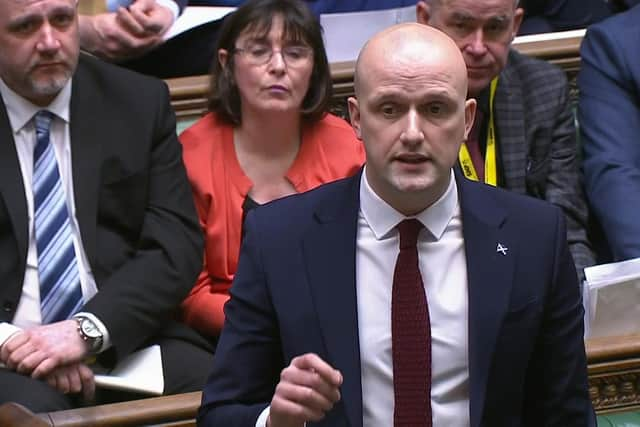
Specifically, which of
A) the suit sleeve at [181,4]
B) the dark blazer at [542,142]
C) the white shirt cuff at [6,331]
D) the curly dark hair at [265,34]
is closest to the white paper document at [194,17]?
the suit sleeve at [181,4]

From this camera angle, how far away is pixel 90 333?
8.30 ft

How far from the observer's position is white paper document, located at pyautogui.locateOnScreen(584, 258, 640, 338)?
8.30 ft

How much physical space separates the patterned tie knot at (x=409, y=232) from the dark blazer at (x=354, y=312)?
6 centimetres

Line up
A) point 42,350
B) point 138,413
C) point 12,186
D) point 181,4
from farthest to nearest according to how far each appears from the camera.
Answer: point 181,4 → point 12,186 → point 42,350 → point 138,413

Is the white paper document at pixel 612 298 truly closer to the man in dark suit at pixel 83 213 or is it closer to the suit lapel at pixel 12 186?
the man in dark suit at pixel 83 213

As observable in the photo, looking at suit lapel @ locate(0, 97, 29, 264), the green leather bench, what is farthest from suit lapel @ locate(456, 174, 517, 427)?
suit lapel @ locate(0, 97, 29, 264)

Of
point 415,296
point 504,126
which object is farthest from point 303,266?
point 504,126

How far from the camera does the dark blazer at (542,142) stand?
298 centimetres

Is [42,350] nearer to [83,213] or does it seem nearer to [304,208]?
[83,213]

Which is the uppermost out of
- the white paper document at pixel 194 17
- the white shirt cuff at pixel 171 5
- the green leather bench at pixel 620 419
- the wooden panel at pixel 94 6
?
the wooden panel at pixel 94 6

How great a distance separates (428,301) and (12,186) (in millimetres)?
1011

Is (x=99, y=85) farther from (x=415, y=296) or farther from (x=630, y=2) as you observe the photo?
(x=630, y=2)

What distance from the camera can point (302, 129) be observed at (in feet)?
9.80

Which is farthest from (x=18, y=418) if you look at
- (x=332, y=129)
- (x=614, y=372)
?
(x=332, y=129)
